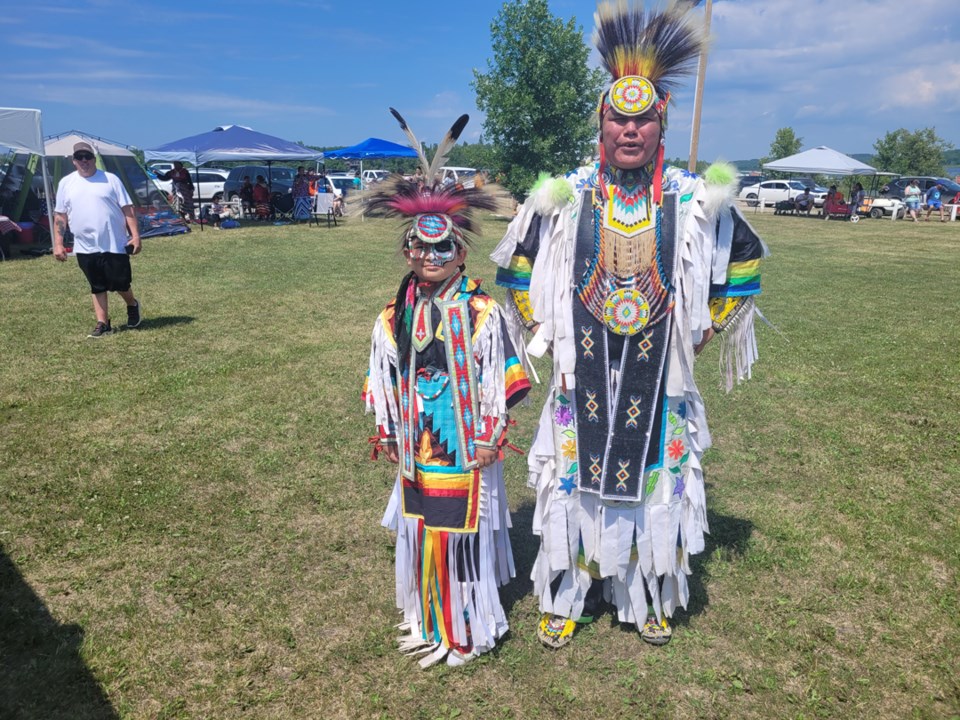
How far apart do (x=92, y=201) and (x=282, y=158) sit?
39.3 feet

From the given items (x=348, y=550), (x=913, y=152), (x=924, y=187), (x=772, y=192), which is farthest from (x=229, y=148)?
(x=913, y=152)

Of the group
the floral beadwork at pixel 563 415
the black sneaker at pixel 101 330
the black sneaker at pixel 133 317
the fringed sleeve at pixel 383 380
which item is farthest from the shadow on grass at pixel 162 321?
the floral beadwork at pixel 563 415

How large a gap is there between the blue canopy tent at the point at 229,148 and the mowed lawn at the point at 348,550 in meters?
11.3

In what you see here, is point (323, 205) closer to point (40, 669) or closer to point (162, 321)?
point (162, 321)

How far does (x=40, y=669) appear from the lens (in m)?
2.79

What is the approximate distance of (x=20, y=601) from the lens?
3203 mm

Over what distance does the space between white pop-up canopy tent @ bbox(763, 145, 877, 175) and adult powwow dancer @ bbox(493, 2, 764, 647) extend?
2570 cm

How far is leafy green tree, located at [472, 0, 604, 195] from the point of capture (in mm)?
21078

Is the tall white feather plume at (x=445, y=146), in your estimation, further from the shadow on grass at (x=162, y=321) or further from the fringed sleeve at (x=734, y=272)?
the shadow on grass at (x=162, y=321)

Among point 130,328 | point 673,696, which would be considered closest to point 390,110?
point 673,696

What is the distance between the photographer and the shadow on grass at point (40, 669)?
2.60 m

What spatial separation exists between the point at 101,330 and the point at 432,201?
635 centimetres

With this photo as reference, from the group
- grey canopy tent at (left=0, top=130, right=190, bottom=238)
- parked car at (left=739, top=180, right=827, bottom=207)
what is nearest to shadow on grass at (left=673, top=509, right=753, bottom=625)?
grey canopy tent at (left=0, top=130, right=190, bottom=238)

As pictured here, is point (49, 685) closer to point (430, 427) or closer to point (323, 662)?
point (323, 662)
